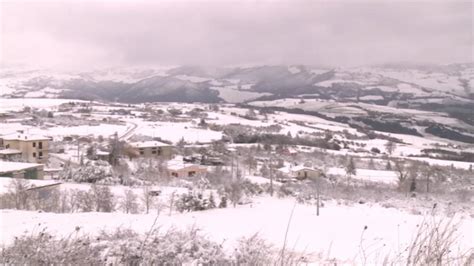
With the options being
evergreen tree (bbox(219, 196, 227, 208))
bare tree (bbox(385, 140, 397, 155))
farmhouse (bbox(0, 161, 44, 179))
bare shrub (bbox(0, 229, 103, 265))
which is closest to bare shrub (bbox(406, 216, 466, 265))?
bare shrub (bbox(0, 229, 103, 265))

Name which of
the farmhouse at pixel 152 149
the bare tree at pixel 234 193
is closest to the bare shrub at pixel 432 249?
the bare tree at pixel 234 193

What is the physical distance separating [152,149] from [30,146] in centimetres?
1013

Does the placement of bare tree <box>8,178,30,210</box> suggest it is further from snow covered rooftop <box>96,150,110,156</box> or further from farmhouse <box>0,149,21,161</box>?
snow covered rooftop <box>96,150,110,156</box>

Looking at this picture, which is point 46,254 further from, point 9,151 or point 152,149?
point 152,149

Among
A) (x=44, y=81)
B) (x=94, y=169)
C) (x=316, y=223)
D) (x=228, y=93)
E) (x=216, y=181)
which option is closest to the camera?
(x=316, y=223)

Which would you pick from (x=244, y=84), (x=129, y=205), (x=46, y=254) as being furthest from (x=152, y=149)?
(x=244, y=84)

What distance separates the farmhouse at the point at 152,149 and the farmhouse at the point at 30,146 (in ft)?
24.5

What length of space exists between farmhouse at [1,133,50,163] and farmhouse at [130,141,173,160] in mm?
7477

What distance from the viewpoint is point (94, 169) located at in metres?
23.5

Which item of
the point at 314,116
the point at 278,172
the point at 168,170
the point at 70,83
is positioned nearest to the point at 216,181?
the point at 168,170

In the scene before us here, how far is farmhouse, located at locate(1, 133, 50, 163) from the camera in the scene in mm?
30141

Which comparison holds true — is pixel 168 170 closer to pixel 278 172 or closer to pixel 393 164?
pixel 278 172

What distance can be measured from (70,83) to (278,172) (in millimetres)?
157982

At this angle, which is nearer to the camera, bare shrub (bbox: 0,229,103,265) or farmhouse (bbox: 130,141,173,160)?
bare shrub (bbox: 0,229,103,265)
